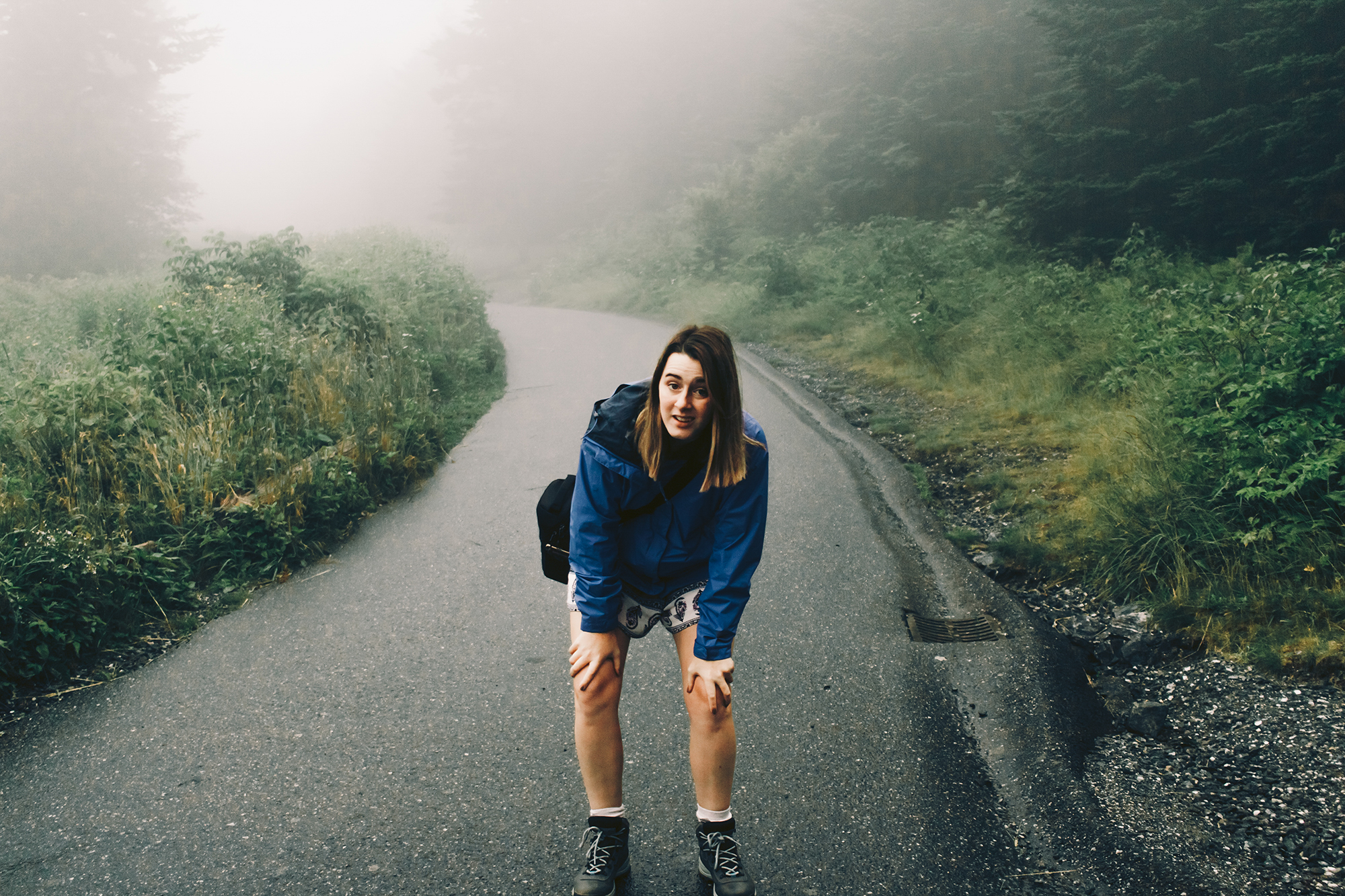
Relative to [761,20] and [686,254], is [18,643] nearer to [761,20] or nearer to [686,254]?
[686,254]

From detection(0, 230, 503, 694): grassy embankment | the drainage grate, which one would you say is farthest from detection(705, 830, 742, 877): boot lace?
detection(0, 230, 503, 694): grassy embankment

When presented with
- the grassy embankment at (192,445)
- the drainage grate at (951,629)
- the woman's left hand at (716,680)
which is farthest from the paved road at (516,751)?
the woman's left hand at (716,680)

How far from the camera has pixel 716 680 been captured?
7.61 feet

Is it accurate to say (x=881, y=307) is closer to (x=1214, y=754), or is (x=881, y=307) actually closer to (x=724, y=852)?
(x=1214, y=754)

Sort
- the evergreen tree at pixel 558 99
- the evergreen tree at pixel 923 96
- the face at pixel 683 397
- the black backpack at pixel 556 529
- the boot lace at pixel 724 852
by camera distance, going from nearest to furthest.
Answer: the face at pixel 683 397
the boot lace at pixel 724 852
the black backpack at pixel 556 529
the evergreen tree at pixel 923 96
the evergreen tree at pixel 558 99

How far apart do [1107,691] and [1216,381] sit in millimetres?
2507

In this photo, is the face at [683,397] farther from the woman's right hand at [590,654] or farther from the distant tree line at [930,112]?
the distant tree line at [930,112]

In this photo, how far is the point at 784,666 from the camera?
3.88 meters

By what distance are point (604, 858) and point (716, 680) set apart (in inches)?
28.2

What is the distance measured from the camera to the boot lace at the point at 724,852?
240cm

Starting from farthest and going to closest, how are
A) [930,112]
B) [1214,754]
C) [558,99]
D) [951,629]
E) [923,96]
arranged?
1. [558,99]
2. [923,96]
3. [930,112]
4. [951,629]
5. [1214,754]

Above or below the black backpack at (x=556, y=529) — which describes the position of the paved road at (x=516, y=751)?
below

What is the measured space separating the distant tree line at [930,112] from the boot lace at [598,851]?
10228 millimetres

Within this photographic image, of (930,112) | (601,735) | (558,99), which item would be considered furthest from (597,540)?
(558,99)
